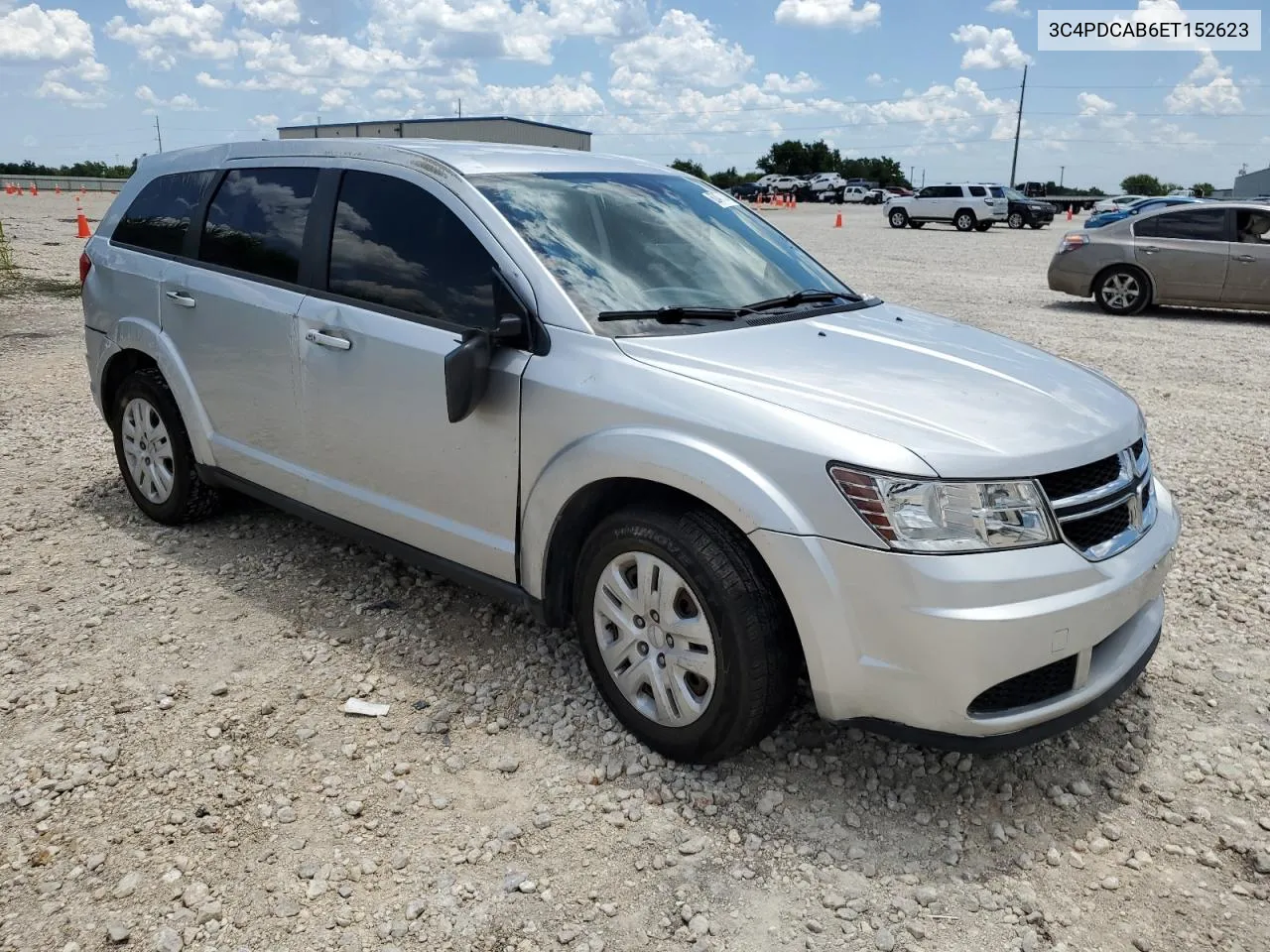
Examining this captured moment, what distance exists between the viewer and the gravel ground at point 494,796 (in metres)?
2.67

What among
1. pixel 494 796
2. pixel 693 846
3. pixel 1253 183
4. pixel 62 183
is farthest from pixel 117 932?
pixel 1253 183

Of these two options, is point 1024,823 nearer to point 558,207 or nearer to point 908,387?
point 908,387

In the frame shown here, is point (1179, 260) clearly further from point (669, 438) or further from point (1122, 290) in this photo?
point (669, 438)

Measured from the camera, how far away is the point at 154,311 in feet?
16.1

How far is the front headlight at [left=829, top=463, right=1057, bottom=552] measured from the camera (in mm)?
2682

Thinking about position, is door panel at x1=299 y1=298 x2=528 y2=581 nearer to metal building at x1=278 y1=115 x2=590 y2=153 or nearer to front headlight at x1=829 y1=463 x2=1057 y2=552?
front headlight at x1=829 y1=463 x2=1057 y2=552

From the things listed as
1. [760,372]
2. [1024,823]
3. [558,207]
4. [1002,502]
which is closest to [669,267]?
[558,207]

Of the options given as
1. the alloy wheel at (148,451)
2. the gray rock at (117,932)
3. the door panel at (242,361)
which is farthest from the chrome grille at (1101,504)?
the alloy wheel at (148,451)

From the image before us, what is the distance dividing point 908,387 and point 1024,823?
4.25 ft

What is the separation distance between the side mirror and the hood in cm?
46

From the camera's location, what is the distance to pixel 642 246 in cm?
379

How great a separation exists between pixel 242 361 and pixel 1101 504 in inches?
132

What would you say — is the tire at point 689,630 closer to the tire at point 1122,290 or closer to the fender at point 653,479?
the fender at point 653,479

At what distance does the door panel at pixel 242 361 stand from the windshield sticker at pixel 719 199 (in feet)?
5.64
